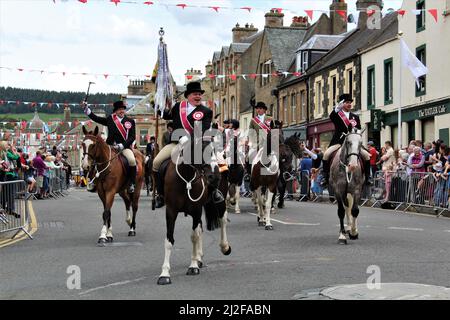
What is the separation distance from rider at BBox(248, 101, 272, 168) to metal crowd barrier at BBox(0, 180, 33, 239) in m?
5.43

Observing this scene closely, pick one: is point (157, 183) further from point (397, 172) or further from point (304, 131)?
point (304, 131)

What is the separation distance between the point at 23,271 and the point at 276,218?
964 cm

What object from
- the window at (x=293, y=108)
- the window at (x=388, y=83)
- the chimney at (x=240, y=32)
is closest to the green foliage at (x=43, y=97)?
the chimney at (x=240, y=32)

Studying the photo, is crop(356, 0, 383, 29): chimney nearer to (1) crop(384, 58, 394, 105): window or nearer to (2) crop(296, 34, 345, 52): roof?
(2) crop(296, 34, 345, 52): roof

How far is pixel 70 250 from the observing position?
13070mm

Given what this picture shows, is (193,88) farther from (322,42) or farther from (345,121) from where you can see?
(322,42)

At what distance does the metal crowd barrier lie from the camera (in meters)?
16.1

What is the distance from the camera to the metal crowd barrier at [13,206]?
634 inches

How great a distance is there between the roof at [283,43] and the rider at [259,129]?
127 ft

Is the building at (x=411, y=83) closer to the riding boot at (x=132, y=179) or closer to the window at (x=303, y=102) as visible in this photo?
the window at (x=303, y=102)

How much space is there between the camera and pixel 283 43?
58.4 meters

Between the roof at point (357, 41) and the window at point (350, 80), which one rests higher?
the roof at point (357, 41)

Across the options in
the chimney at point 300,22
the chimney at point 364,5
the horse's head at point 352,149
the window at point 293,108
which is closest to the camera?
the horse's head at point 352,149

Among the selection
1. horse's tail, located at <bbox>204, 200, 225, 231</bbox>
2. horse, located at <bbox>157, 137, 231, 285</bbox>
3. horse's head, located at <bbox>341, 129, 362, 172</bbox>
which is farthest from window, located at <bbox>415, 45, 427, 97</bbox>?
horse, located at <bbox>157, 137, 231, 285</bbox>
